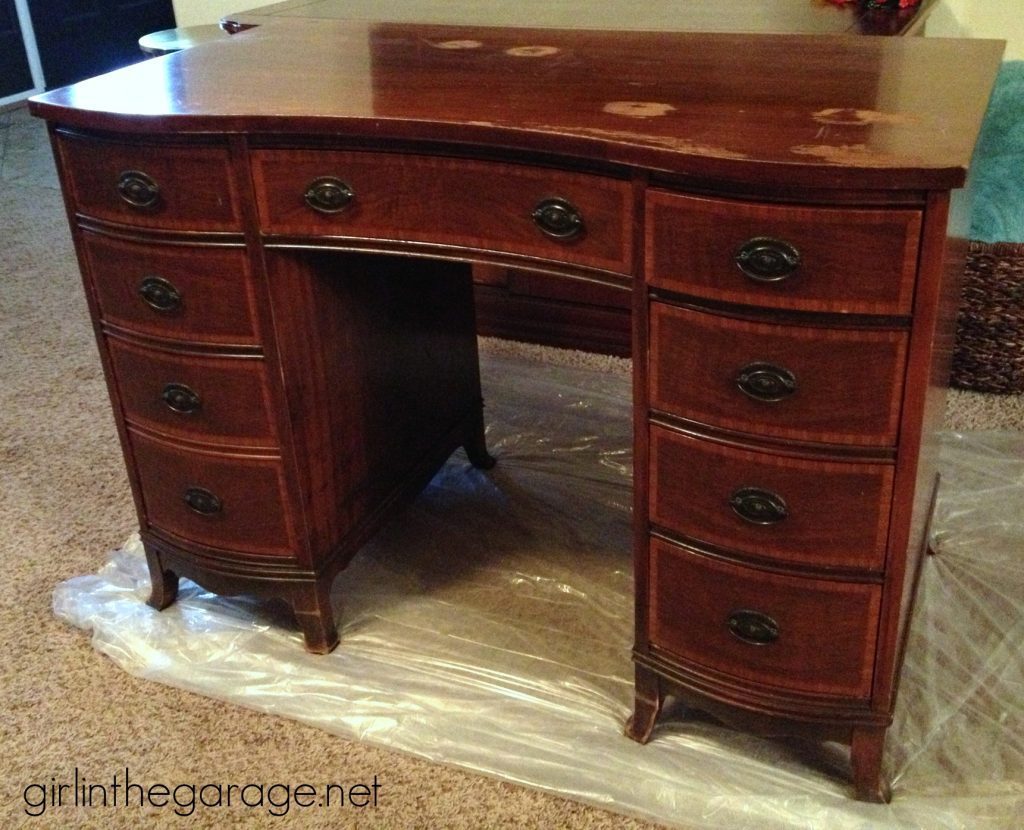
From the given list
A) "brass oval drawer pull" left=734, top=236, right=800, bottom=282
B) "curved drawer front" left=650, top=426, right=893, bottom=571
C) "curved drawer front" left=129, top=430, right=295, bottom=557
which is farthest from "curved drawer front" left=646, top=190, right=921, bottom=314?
"curved drawer front" left=129, top=430, right=295, bottom=557

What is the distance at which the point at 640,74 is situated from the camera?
48.4 inches

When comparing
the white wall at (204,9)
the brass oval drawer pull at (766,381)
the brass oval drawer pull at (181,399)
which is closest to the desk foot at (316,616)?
the brass oval drawer pull at (181,399)

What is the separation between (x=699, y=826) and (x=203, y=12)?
253cm

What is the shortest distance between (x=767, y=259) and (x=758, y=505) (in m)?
0.26

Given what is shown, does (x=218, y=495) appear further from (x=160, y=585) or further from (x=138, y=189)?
(x=138, y=189)

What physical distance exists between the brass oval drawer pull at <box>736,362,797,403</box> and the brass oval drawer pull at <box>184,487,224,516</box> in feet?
2.30

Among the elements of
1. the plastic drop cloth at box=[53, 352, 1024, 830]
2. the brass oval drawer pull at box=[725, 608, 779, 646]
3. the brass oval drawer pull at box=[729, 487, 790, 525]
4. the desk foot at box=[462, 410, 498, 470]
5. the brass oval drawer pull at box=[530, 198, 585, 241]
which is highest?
the brass oval drawer pull at box=[530, 198, 585, 241]

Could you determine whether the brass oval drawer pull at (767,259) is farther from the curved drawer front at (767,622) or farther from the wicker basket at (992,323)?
the wicker basket at (992,323)

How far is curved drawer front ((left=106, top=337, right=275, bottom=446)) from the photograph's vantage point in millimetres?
1271

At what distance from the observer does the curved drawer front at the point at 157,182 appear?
3.79 ft

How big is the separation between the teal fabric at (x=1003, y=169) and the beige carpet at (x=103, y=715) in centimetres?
31

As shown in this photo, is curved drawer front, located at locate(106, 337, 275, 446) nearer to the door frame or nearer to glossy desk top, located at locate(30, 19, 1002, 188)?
glossy desk top, located at locate(30, 19, 1002, 188)

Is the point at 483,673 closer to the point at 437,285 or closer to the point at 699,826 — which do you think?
the point at 699,826

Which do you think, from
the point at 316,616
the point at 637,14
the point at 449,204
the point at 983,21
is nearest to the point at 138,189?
the point at 449,204
